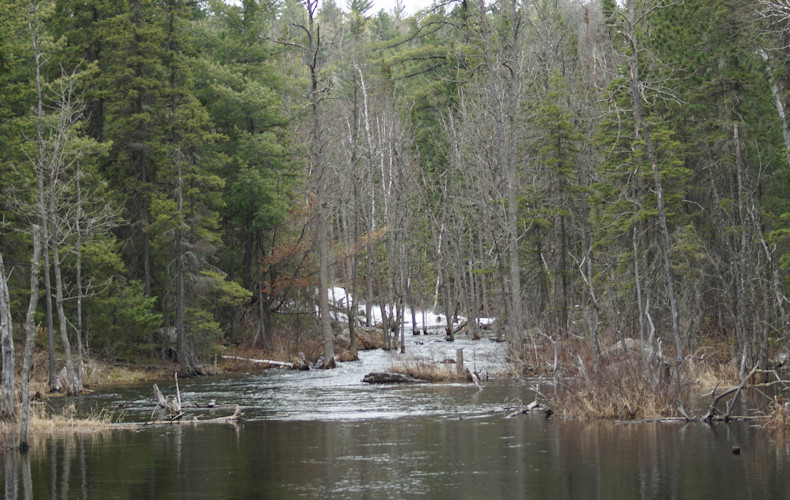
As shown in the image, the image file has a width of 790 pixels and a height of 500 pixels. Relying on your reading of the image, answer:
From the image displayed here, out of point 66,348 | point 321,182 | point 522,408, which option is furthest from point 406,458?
point 321,182

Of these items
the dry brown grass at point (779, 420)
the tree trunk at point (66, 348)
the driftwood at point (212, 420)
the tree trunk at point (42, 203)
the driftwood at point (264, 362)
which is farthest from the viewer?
the driftwood at point (264, 362)

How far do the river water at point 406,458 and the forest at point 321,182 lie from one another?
10.1 ft

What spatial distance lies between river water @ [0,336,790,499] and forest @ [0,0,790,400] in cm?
309

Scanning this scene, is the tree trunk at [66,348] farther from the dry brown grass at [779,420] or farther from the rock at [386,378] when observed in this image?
the dry brown grass at [779,420]

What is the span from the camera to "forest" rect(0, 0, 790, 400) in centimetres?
2528

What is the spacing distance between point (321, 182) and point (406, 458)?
920 inches

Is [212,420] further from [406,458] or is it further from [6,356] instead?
[406,458]

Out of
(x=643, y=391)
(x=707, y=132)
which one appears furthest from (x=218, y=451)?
(x=707, y=132)

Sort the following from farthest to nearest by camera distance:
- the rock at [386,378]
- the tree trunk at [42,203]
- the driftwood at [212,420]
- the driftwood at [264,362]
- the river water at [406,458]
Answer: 1. the driftwood at [264,362]
2. the tree trunk at [42,203]
3. the rock at [386,378]
4. the driftwood at [212,420]
5. the river water at [406,458]

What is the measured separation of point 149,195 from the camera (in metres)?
34.5

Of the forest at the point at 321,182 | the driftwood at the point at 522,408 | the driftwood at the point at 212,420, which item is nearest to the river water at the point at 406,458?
the driftwood at the point at 212,420

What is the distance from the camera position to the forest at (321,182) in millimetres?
25281

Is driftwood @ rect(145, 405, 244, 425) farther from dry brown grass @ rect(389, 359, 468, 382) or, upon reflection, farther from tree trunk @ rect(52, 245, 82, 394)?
tree trunk @ rect(52, 245, 82, 394)

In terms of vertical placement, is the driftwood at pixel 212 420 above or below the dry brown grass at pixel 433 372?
below
